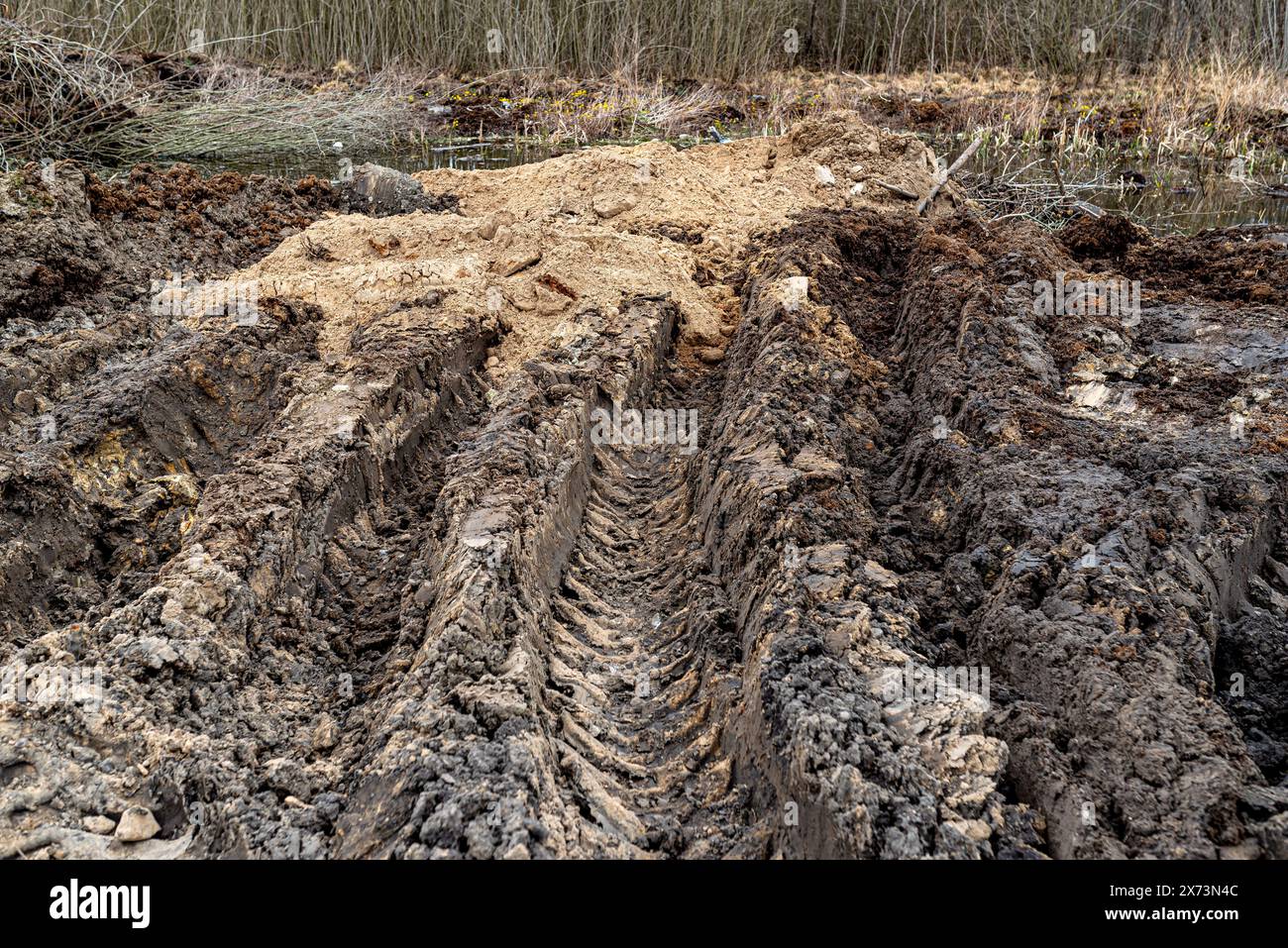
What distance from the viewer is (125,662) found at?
2.71m

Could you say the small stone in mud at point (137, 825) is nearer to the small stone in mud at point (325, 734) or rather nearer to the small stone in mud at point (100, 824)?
the small stone in mud at point (100, 824)

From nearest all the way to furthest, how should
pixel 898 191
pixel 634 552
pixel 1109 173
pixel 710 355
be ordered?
pixel 634 552, pixel 710 355, pixel 898 191, pixel 1109 173

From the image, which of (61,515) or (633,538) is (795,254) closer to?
(633,538)

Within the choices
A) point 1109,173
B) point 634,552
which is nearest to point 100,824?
point 634,552

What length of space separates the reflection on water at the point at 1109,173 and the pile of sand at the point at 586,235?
2361mm

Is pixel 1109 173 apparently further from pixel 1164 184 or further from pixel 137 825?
pixel 137 825

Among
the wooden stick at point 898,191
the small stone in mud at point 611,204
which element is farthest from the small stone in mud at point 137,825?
the wooden stick at point 898,191

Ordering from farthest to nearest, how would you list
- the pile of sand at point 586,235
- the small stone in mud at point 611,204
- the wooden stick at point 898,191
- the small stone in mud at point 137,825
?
the wooden stick at point 898,191
the small stone in mud at point 611,204
the pile of sand at point 586,235
the small stone in mud at point 137,825

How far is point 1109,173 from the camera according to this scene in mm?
11117

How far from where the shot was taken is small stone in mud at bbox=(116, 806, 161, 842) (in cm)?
233

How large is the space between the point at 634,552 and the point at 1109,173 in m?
9.86

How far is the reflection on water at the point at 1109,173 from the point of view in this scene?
9562 mm
